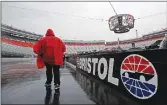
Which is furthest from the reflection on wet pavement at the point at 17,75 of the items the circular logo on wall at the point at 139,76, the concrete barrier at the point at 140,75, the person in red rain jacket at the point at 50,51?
the circular logo on wall at the point at 139,76

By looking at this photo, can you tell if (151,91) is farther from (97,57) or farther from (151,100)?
(97,57)

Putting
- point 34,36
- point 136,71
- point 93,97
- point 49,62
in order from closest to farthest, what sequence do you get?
1. point 136,71
2. point 93,97
3. point 49,62
4. point 34,36

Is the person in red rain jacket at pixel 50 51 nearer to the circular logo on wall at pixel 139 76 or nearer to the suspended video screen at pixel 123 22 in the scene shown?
the circular logo on wall at pixel 139 76

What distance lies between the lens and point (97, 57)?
6.84 m

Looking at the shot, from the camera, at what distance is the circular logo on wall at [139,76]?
3.67m

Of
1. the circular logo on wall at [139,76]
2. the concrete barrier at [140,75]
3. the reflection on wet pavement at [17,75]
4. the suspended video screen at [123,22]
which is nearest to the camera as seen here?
the concrete barrier at [140,75]

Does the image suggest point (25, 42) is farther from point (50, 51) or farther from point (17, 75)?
point (50, 51)

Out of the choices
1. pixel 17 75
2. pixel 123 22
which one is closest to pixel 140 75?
pixel 17 75

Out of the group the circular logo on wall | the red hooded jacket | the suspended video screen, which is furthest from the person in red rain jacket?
the suspended video screen

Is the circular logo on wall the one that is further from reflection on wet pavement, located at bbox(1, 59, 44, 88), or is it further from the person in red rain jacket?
reflection on wet pavement, located at bbox(1, 59, 44, 88)

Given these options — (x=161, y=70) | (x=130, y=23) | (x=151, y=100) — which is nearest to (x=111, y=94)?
(x=151, y=100)

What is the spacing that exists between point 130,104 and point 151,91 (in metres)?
0.48

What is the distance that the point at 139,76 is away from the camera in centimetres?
402

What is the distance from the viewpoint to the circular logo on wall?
3670mm
